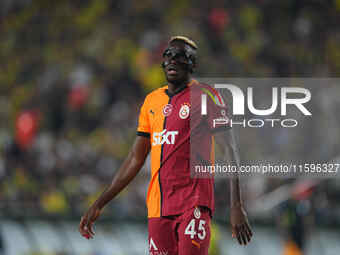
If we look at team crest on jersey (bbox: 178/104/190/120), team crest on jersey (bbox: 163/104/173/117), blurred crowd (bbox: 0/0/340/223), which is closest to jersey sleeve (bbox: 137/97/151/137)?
team crest on jersey (bbox: 163/104/173/117)

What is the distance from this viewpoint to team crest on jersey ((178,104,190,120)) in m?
3.36

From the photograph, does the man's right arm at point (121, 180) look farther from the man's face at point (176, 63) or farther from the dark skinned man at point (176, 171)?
the man's face at point (176, 63)

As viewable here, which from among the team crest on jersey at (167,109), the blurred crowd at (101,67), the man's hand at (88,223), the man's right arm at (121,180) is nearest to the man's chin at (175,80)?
the team crest on jersey at (167,109)

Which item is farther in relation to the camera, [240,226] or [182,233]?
[182,233]

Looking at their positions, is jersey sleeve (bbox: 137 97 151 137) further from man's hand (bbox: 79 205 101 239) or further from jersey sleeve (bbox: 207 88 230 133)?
man's hand (bbox: 79 205 101 239)

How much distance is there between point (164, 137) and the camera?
133 inches

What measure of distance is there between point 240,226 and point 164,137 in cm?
68

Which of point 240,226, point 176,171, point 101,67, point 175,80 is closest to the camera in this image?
point 240,226

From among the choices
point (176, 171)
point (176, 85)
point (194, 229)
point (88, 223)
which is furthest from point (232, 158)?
point (88, 223)

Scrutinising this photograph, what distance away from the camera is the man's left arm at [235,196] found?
9.94 feet

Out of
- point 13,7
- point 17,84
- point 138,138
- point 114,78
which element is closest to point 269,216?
point 138,138

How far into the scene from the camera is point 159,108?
3.46 m

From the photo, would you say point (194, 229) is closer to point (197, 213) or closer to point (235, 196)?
point (197, 213)

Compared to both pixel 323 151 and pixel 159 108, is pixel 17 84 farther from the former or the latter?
pixel 159 108
